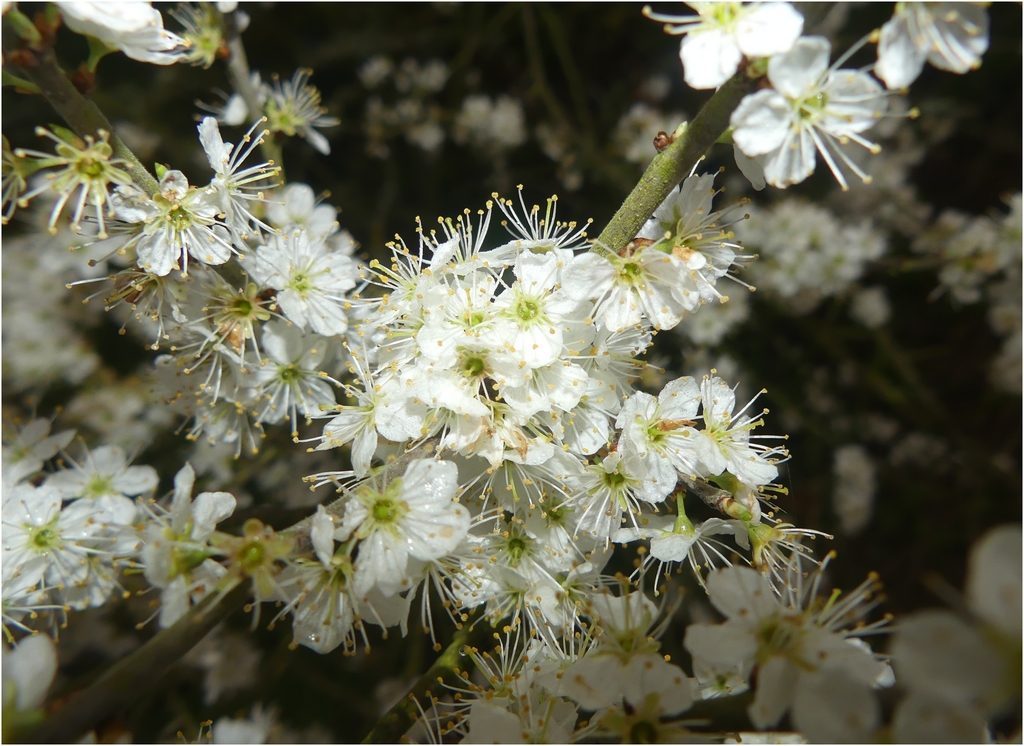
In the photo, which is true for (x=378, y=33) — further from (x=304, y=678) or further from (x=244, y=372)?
(x=304, y=678)

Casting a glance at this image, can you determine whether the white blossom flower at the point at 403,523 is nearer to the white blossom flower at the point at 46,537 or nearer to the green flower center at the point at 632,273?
the green flower center at the point at 632,273

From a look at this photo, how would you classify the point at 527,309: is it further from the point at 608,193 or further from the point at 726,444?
the point at 608,193

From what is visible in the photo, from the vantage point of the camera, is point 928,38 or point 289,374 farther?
point 289,374

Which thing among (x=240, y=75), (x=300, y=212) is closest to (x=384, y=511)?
(x=300, y=212)

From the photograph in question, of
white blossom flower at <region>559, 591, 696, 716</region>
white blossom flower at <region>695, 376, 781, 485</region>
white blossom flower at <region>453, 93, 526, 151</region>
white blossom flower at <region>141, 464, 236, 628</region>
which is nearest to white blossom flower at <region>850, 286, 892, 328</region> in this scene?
white blossom flower at <region>453, 93, 526, 151</region>

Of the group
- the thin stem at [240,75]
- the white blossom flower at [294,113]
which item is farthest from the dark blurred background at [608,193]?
the thin stem at [240,75]

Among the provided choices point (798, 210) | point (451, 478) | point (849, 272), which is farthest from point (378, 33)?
point (451, 478)

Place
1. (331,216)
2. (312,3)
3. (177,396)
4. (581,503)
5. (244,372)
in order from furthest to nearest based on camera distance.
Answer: (312,3)
(331,216)
(177,396)
(244,372)
(581,503)
